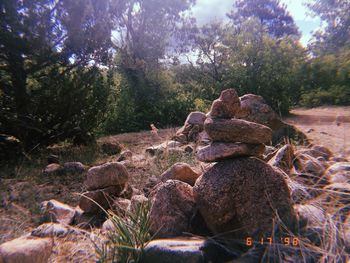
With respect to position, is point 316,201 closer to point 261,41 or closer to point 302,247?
point 302,247

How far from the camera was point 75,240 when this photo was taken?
247 centimetres

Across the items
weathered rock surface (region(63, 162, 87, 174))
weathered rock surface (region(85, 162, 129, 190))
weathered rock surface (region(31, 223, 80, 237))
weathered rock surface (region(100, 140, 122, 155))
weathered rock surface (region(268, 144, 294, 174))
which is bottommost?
weathered rock surface (region(100, 140, 122, 155))

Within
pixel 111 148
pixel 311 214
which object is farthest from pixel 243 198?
pixel 111 148

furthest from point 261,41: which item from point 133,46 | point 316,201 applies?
point 316,201

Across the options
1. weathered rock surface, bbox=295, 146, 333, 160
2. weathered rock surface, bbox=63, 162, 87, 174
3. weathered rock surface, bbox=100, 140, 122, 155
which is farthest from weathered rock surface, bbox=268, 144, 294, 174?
weathered rock surface, bbox=100, 140, 122, 155

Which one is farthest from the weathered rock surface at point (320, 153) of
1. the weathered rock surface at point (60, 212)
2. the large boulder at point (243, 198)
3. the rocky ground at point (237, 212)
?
the weathered rock surface at point (60, 212)

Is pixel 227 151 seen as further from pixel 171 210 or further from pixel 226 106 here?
pixel 171 210

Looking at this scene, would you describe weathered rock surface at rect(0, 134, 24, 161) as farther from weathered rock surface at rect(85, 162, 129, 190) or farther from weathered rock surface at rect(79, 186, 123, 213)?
weathered rock surface at rect(79, 186, 123, 213)

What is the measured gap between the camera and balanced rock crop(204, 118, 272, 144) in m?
2.17

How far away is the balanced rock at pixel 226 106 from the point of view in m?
2.29

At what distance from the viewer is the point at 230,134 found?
2.19 metres

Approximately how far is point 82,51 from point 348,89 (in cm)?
868

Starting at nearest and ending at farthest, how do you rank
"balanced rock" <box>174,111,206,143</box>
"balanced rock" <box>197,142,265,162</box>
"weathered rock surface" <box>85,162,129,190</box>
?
"balanced rock" <box>197,142,265,162</box>
"weathered rock surface" <box>85,162,129,190</box>
"balanced rock" <box>174,111,206,143</box>
